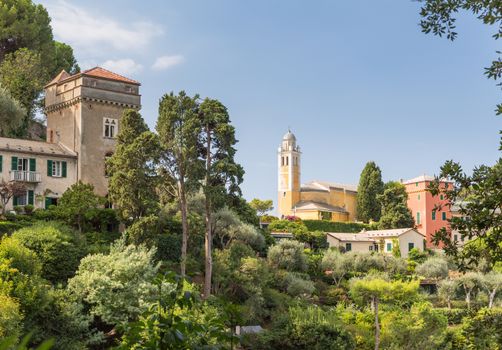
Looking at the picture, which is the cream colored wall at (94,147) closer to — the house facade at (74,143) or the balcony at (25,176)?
the house facade at (74,143)

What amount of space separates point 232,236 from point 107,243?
8420mm

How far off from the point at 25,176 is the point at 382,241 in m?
31.8

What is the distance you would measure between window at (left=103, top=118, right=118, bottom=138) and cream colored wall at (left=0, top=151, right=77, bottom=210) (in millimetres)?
2818

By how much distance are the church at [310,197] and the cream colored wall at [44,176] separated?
115 feet

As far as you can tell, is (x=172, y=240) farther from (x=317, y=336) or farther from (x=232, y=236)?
(x=317, y=336)

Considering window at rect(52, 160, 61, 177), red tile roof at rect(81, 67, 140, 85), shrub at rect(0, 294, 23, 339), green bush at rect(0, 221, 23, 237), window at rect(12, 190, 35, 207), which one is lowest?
shrub at rect(0, 294, 23, 339)

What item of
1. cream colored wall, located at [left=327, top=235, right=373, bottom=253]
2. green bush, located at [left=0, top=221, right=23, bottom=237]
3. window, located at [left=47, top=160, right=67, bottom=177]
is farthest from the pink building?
green bush, located at [left=0, top=221, right=23, bottom=237]

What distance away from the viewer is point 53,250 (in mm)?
31703

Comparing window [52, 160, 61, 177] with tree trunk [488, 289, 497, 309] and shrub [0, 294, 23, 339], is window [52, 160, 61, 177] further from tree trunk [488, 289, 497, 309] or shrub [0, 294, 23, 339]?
tree trunk [488, 289, 497, 309]

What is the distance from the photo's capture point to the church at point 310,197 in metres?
74.9

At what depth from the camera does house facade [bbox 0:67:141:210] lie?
138 feet

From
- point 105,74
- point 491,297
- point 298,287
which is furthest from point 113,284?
point 491,297

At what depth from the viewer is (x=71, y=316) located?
2706 cm

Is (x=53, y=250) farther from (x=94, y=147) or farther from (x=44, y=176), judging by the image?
(x=94, y=147)
